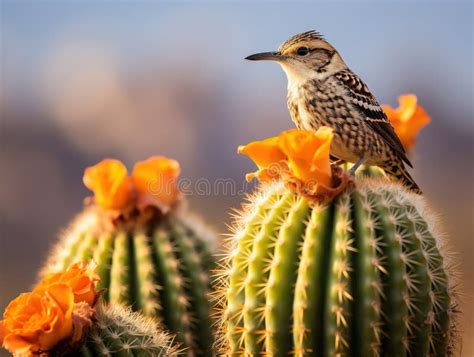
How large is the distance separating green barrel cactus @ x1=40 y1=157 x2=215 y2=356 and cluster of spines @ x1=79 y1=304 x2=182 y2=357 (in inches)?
22.4

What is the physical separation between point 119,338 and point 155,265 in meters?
0.92

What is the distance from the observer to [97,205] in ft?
13.2

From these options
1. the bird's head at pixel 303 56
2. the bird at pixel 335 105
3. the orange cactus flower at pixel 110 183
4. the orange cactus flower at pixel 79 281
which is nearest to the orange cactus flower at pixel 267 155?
the orange cactus flower at pixel 79 281

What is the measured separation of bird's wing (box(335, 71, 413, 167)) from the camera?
15.8 feet

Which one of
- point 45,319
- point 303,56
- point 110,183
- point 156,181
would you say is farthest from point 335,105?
point 45,319

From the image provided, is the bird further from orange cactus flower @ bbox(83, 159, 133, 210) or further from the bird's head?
orange cactus flower @ bbox(83, 159, 133, 210)

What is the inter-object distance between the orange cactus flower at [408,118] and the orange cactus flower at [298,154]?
167 cm

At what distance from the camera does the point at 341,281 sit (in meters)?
2.90

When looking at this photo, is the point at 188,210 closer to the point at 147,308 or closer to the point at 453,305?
the point at 147,308

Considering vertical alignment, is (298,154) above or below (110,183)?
above

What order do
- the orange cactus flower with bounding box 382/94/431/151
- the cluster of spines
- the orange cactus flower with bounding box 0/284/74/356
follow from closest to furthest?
the orange cactus flower with bounding box 0/284/74/356 < the cluster of spines < the orange cactus flower with bounding box 382/94/431/151

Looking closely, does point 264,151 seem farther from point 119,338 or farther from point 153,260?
point 153,260

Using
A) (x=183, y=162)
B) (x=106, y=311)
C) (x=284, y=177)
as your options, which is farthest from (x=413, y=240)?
(x=183, y=162)

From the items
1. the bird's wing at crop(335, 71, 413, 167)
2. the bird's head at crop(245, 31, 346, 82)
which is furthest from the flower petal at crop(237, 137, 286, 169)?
the bird's head at crop(245, 31, 346, 82)
